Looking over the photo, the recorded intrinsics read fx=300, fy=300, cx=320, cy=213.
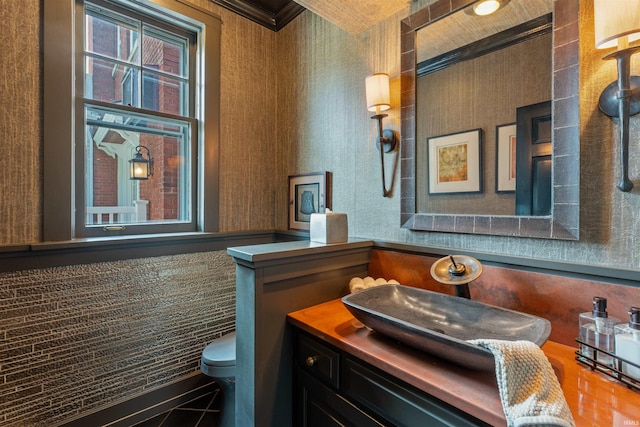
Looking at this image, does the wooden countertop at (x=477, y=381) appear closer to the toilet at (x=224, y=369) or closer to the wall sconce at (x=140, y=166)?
the toilet at (x=224, y=369)

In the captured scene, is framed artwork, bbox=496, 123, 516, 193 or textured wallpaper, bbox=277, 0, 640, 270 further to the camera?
framed artwork, bbox=496, 123, 516, 193

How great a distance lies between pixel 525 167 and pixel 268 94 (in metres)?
1.87

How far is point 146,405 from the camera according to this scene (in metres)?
1.76

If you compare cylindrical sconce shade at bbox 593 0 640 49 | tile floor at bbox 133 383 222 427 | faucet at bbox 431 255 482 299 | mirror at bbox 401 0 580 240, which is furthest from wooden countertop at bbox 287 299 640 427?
tile floor at bbox 133 383 222 427

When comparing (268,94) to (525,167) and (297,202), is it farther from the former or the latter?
(525,167)

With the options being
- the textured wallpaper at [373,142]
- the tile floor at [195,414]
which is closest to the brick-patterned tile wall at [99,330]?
the tile floor at [195,414]

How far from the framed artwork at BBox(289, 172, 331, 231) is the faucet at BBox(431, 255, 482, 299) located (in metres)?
0.87

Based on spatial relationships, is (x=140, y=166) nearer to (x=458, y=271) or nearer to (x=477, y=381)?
(x=458, y=271)

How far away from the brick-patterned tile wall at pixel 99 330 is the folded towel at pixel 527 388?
176 cm

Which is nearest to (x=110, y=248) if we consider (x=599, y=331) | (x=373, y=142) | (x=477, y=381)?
(x=373, y=142)

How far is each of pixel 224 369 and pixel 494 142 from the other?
5.48 feet

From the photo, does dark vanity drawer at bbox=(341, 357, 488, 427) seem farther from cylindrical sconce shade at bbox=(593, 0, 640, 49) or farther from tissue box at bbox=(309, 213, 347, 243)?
cylindrical sconce shade at bbox=(593, 0, 640, 49)

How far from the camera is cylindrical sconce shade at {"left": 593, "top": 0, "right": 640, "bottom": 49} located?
83cm

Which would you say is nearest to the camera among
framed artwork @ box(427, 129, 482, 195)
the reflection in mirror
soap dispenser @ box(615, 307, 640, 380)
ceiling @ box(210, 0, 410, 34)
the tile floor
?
soap dispenser @ box(615, 307, 640, 380)
